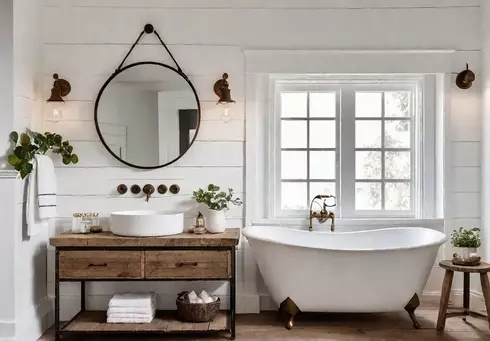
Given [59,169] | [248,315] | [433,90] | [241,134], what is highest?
[433,90]

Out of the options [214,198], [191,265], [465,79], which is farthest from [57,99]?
[465,79]

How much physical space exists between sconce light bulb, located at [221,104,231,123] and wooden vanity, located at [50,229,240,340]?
98cm

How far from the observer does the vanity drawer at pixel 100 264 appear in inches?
146

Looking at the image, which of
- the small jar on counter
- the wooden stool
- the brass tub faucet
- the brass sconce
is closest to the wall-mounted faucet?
the small jar on counter

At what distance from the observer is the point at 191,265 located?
12.2ft

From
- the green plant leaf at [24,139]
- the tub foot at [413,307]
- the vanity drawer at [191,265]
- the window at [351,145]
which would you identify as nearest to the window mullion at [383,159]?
the window at [351,145]

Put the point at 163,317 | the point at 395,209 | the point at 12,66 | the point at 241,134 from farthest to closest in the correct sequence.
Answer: the point at 395,209 < the point at 241,134 < the point at 163,317 < the point at 12,66

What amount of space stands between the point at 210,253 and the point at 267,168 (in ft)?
3.24

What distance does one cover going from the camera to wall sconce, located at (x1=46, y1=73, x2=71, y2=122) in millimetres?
4113

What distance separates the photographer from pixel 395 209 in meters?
4.59

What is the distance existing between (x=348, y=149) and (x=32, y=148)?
2.34m

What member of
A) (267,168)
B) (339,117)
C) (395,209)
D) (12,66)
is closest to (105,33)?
(12,66)

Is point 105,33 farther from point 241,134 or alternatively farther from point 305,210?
point 305,210

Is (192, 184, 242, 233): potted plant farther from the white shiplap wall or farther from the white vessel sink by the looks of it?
the white vessel sink
